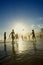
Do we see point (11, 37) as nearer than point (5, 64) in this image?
No

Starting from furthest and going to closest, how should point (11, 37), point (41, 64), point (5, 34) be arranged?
point (5, 34)
point (11, 37)
point (41, 64)

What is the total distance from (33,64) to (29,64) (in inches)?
16.3

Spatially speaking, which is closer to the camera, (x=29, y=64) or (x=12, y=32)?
(x=29, y=64)

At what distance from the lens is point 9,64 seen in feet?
41.0

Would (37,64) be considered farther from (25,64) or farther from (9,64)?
(9,64)

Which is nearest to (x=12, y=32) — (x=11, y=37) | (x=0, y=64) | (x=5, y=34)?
(x=11, y=37)

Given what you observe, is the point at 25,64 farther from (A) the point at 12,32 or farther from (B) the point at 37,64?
(A) the point at 12,32

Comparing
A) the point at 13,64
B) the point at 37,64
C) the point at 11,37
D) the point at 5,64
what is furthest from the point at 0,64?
the point at 11,37

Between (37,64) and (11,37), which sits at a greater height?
(11,37)

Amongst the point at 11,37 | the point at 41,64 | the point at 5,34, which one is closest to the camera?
the point at 41,64

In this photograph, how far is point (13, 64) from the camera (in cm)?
1254

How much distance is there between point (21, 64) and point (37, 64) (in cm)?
164

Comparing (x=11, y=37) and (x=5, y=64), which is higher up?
(x=11, y=37)

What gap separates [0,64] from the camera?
12.8 meters
